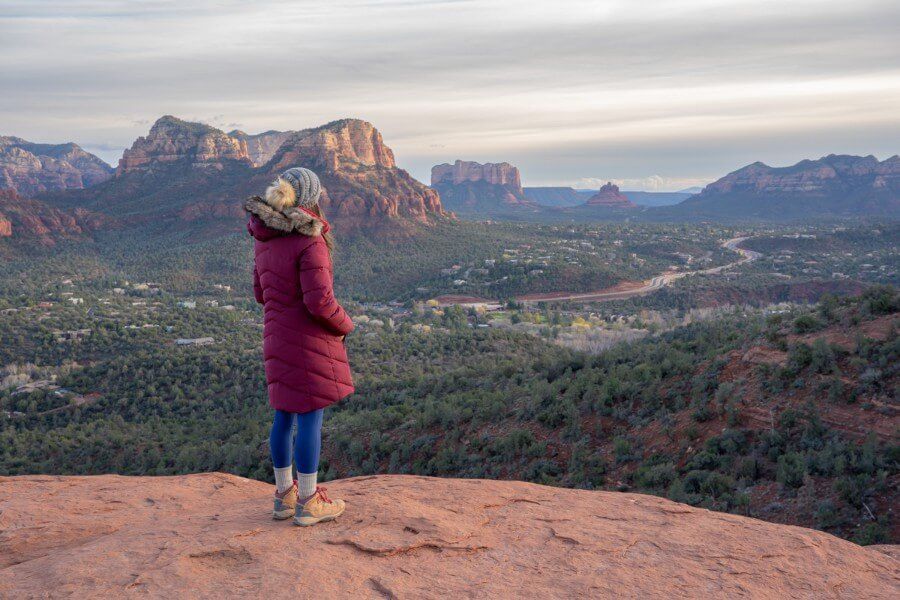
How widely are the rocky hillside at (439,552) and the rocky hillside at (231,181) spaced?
295 feet

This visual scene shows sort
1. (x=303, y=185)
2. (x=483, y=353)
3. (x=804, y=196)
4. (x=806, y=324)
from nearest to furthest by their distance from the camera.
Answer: (x=303, y=185) < (x=806, y=324) < (x=483, y=353) < (x=804, y=196)

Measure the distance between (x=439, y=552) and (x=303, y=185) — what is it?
294 centimetres

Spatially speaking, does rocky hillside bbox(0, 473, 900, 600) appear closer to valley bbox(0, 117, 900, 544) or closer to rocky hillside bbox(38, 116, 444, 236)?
valley bbox(0, 117, 900, 544)

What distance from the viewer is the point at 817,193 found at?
17362 cm

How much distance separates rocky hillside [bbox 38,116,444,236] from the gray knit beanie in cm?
8987

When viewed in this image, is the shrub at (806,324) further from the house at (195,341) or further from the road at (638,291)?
the road at (638,291)

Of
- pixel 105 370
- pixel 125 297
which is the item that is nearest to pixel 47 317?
pixel 125 297

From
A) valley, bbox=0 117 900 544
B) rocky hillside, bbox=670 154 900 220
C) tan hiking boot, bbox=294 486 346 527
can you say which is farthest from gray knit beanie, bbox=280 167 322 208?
rocky hillside, bbox=670 154 900 220

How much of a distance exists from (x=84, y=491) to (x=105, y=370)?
28240 mm

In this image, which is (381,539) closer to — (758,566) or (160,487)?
(758,566)


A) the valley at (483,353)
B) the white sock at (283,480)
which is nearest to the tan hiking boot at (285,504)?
the white sock at (283,480)

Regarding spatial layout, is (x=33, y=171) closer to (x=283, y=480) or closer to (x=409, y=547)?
(x=283, y=480)

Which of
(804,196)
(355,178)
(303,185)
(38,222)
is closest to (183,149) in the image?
(355,178)

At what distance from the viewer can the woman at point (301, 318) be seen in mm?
4652
